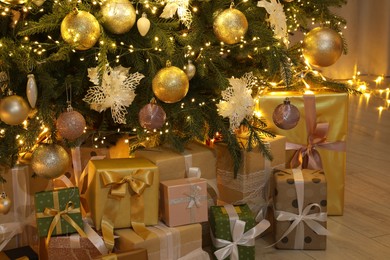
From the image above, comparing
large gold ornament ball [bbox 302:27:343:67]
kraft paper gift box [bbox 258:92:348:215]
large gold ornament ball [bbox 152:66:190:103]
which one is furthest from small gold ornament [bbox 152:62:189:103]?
large gold ornament ball [bbox 302:27:343:67]

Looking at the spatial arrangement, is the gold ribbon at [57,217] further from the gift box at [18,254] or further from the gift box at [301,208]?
the gift box at [301,208]

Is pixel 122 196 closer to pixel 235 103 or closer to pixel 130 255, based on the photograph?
pixel 130 255

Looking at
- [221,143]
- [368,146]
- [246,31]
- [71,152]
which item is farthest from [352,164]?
[71,152]

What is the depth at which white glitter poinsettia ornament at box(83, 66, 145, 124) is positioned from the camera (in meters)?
1.64

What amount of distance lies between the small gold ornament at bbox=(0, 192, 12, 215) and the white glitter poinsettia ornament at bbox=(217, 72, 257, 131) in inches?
25.6

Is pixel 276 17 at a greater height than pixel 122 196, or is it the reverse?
pixel 276 17

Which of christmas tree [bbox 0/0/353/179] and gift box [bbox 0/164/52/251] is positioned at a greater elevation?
christmas tree [bbox 0/0/353/179]

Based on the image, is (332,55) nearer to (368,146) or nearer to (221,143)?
(221,143)

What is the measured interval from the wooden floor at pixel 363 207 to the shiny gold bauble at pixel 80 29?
0.84 meters

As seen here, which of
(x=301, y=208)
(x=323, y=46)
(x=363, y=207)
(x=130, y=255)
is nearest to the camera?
(x=130, y=255)

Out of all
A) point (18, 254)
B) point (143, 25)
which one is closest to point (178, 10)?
point (143, 25)

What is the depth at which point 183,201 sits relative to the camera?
1.68m

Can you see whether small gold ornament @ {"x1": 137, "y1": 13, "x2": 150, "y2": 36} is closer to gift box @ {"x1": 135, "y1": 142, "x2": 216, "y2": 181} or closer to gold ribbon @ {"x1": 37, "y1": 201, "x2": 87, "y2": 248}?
gift box @ {"x1": 135, "y1": 142, "x2": 216, "y2": 181}

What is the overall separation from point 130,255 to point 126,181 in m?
0.22
